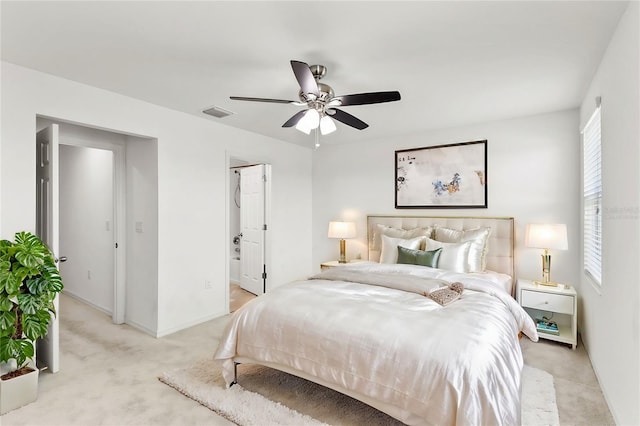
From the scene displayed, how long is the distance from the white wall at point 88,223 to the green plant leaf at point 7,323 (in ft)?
6.19

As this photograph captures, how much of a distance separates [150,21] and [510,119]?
3683 millimetres

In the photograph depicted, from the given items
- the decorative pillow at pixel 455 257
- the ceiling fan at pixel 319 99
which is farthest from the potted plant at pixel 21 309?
the decorative pillow at pixel 455 257

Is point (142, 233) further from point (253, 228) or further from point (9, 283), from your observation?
point (253, 228)

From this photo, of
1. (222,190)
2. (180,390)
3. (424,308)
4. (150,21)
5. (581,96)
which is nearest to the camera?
(150,21)

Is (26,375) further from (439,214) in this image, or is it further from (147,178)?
(439,214)

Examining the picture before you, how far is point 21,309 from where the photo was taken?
2254 mm

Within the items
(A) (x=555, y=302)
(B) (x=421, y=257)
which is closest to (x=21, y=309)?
(B) (x=421, y=257)

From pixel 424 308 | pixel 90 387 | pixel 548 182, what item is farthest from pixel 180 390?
pixel 548 182

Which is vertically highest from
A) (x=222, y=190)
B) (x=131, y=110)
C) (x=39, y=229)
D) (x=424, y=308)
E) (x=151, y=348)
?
(x=131, y=110)

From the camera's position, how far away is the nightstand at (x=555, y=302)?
3113mm

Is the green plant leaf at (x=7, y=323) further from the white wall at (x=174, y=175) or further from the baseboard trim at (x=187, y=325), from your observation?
the baseboard trim at (x=187, y=325)

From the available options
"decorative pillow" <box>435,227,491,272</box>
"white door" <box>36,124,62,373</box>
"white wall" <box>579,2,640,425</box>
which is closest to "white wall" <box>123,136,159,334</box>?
"white door" <box>36,124,62,373</box>

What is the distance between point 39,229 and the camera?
3166mm

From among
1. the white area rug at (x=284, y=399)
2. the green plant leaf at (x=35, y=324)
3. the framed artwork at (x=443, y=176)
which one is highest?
the framed artwork at (x=443, y=176)
